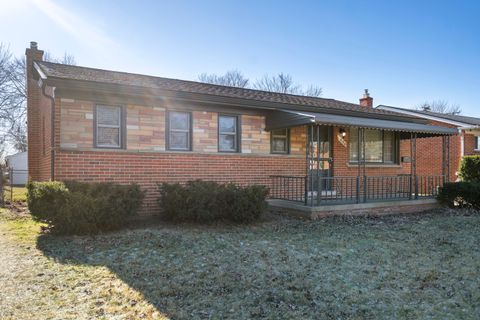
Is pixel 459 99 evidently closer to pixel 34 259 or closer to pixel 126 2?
pixel 126 2

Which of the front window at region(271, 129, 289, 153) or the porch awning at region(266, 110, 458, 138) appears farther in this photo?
the front window at region(271, 129, 289, 153)

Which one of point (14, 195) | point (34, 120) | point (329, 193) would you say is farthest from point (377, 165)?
point (14, 195)

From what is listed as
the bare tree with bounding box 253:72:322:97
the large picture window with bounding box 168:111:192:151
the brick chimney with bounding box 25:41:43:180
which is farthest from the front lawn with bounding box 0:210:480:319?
the bare tree with bounding box 253:72:322:97

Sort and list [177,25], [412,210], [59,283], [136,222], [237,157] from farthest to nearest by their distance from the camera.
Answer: [177,25] → [412,210] → [237,157] → [136,222] → [59,283]

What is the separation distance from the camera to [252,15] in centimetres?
1493

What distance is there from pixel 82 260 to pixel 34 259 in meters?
0.82

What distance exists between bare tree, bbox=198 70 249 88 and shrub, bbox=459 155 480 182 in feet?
110

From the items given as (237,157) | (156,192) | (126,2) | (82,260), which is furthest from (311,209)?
(126,2)

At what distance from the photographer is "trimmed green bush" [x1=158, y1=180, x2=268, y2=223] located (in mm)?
8336

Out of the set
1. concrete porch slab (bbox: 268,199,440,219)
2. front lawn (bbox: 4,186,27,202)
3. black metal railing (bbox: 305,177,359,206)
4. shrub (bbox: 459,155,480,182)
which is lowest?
front lawn (bbox: 4,186,27,202)

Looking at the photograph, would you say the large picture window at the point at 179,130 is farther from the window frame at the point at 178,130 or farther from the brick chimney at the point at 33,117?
the brick chimney at the point at 33,117

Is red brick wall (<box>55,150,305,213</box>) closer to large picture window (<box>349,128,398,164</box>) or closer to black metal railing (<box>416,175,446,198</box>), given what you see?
large picture window (<box>349,128,398,164</box>)

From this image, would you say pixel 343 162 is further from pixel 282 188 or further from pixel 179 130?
pixel 179 130

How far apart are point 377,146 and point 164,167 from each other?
809cm
